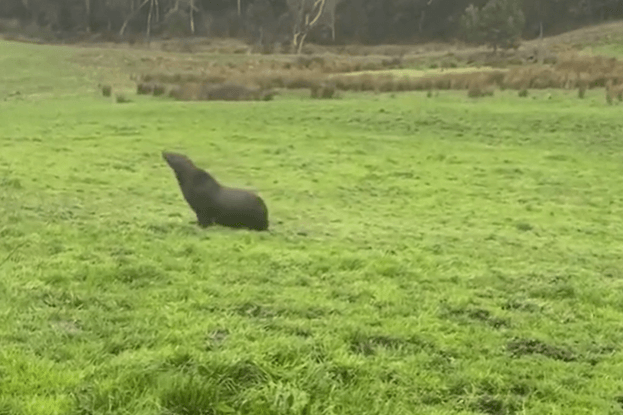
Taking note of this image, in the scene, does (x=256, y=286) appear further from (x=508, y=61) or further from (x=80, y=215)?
(x=508, y=61)

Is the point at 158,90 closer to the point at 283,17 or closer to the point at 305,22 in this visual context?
the point at 305,22

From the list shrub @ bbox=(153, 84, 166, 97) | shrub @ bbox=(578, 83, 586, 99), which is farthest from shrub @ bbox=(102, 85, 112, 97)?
shrub @ bbox=(578, 83, 586, 99)

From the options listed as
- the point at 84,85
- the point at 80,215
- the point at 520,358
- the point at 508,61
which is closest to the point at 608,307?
the point at 520,358

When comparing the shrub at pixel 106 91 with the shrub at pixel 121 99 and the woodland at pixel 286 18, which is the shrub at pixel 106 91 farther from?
the woodland at pixel 286 18

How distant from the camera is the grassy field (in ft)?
15.0

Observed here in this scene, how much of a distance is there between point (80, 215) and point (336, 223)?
3534 millimetres

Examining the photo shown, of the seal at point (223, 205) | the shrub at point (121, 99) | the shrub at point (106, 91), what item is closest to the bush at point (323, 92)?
the shrub at point (121, 99)

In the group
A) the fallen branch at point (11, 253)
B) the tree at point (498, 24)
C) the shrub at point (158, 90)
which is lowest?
the fallen branch at point (11, 253)

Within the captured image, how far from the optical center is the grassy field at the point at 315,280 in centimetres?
458

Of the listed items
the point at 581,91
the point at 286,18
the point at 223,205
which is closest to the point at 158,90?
the point at 581,91

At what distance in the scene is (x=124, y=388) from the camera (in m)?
4.29

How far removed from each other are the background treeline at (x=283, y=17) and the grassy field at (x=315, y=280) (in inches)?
1511

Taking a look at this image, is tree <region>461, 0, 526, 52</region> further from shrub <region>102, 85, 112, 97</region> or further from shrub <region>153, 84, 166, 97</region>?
shrub <region>102, 85, 112, 97</region>

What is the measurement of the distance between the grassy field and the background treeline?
1511 inches
